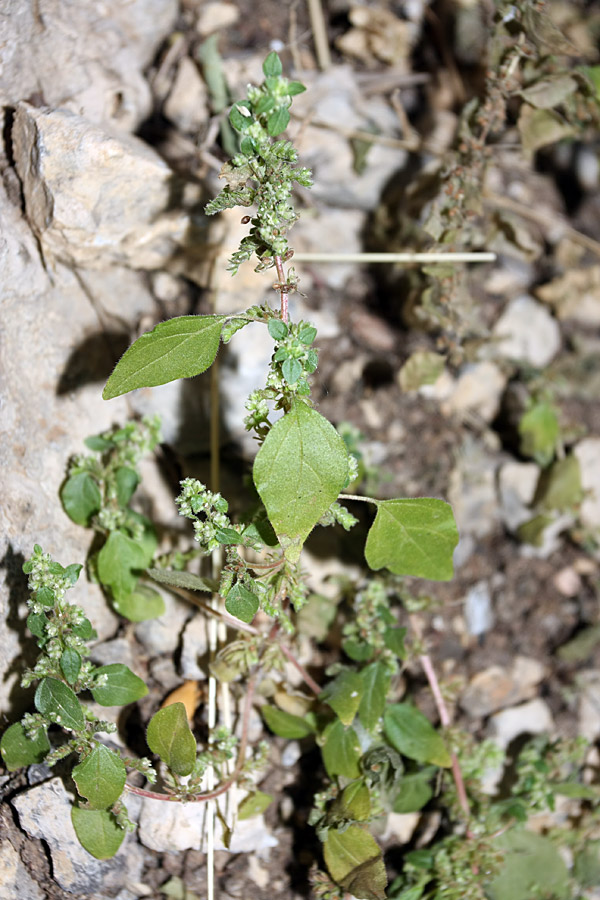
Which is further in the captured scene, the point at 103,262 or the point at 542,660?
the point at 542,660

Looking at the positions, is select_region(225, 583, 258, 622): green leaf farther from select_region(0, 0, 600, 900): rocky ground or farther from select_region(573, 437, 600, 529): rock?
select_region(573, 437, 600, 529): rock

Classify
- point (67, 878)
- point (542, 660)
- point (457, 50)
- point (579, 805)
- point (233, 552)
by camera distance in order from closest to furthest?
1. point (233, 552)
2. point (67, 878)
3. point (579, 805)
4. point (542, 660)
5. point (457, 50)

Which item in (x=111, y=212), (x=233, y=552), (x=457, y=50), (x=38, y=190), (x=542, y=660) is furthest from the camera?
(x=457, y=50)

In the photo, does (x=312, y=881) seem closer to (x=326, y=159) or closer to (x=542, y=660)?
(x=542, y=660)

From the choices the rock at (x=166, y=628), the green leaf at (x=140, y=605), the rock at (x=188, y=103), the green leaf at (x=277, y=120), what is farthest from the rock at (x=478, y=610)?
the rock at (x=188, y=103)

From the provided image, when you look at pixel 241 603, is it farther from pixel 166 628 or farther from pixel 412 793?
pixel 412 793

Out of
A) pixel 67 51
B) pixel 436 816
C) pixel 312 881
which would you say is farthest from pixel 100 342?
pixel 436 816
